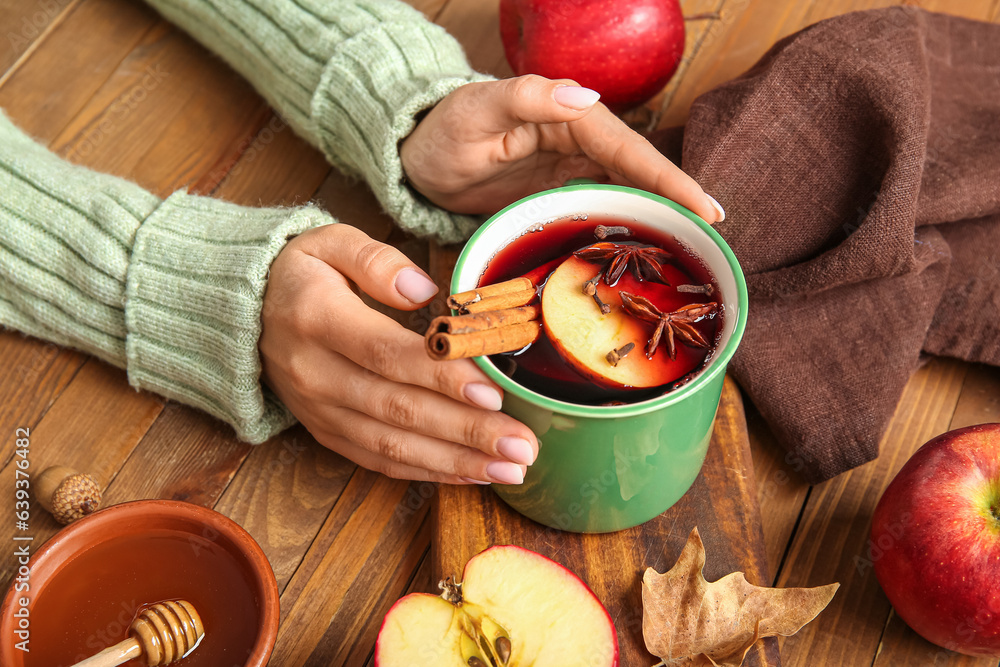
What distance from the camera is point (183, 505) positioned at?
3.12 ft

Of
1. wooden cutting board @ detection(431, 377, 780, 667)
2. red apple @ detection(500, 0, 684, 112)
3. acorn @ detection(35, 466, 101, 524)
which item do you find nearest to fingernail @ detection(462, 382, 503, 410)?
wooden cutting board @ detection(431, 377, 780, 667)

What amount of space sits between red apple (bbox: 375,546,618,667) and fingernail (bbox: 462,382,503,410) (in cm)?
21

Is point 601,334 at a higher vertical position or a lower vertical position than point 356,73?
lower

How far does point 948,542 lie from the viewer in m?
0.95

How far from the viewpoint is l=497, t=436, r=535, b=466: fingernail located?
900 mm

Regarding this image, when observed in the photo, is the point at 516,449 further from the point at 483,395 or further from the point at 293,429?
the point at 293,429

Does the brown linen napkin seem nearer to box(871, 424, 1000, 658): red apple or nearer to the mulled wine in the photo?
box(871, 424, 1000, 658): red apple

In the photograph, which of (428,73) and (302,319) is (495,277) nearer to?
(302,319)

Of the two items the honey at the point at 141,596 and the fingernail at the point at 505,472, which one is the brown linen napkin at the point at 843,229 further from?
the honey at the point at 141,596

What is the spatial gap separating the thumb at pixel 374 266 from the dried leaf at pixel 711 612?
451 millimetres

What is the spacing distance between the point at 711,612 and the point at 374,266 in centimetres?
60

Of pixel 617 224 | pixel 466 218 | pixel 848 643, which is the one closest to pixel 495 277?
pixel 617 224

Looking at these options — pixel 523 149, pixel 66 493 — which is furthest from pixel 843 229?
pixel 66 493

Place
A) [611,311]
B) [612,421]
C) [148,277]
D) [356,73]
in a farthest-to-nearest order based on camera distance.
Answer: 1. [356,73]
2. [148,277]
3. [611,311]
4. [612,421]
